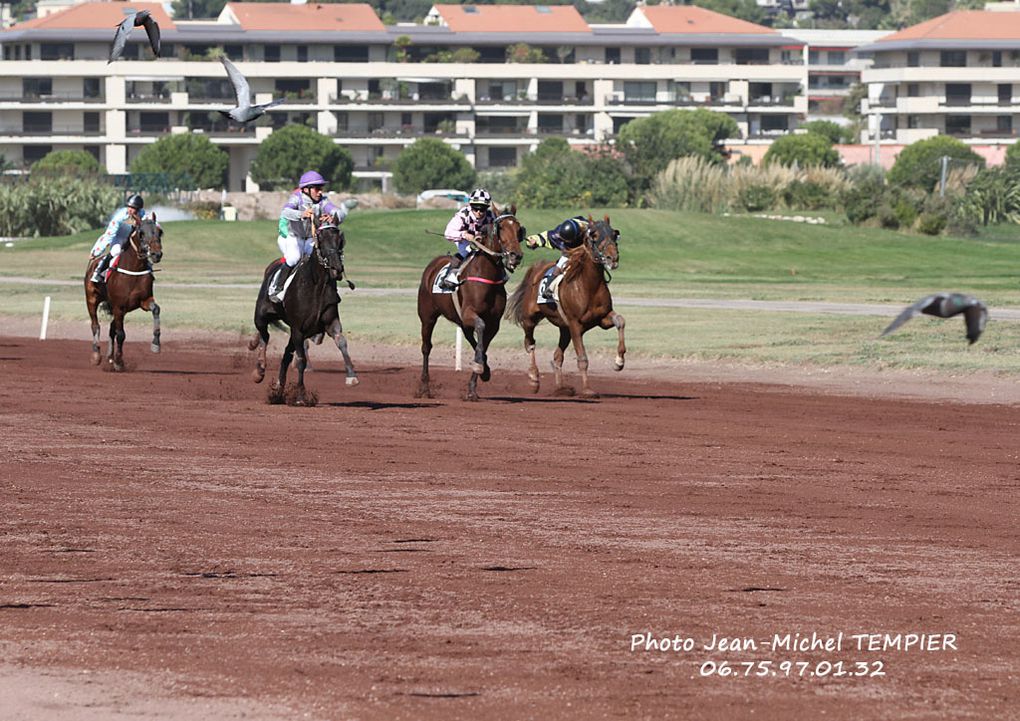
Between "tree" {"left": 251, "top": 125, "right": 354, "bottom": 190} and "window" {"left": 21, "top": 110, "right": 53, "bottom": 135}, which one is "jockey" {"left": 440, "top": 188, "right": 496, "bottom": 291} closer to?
"tree" {"left": 251, "top": 125, "right": 354, "bottom": 190}

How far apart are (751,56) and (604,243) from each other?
147522mm

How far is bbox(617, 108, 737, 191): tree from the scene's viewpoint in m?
95.6

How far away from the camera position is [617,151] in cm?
10025

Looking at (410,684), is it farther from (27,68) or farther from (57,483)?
(27,68)

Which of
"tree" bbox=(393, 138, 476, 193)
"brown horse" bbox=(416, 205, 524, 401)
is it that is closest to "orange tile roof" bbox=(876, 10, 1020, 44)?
"tree" bbox=(393, 138, 476, 193)

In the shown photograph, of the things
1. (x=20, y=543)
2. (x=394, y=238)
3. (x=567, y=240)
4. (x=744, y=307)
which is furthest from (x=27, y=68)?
(x=20, y=543)

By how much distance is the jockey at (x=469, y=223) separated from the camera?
24.7m

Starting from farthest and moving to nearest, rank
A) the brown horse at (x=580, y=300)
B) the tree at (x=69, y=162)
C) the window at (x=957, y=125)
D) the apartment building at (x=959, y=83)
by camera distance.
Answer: the window at (x=957, y=125)
the apartment building at (x=959, y=83)
the tree at (x=69, y=162)
the brown horse at (x=580, y=300)

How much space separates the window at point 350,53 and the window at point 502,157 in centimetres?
1243

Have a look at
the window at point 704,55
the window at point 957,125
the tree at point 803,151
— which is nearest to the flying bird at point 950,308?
the tree at point 803,151

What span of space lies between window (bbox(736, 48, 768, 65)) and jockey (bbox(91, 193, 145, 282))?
142011 mm

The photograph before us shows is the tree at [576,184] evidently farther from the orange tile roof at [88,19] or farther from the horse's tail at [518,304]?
the orange tile roof at [88,19]

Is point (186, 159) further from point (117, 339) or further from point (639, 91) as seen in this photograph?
point (117, 339)

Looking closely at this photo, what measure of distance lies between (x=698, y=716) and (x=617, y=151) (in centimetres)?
9141
